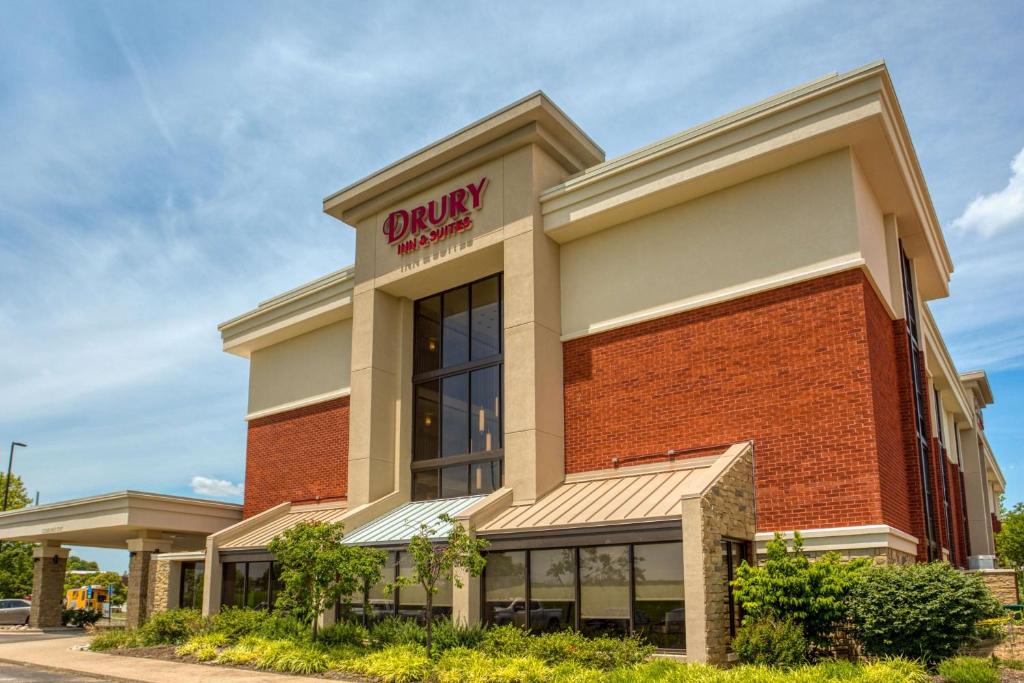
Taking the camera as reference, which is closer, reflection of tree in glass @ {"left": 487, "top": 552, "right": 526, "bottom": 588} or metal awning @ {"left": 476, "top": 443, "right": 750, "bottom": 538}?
metal awning @ {"left": 476, "top": 443, "right": 750, "bottom": 538}

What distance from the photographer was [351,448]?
2745cm

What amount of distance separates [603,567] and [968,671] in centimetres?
753

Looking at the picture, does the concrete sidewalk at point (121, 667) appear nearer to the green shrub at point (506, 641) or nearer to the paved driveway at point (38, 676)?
the paved driveway at point (38, 676)

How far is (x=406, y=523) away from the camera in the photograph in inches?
955

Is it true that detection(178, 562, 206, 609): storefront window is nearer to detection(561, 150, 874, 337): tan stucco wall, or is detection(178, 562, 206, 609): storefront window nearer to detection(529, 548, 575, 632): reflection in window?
detection(529, 548, 575, 632): reflection in window

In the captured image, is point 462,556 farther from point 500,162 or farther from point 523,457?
point 500,162

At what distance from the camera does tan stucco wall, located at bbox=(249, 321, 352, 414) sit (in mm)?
30922

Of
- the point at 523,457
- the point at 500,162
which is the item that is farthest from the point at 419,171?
the point at 523,457

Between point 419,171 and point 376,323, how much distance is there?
5.09 meters

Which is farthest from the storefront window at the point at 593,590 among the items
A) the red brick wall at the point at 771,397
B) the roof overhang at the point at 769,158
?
the roof overhang at the point at 769,158

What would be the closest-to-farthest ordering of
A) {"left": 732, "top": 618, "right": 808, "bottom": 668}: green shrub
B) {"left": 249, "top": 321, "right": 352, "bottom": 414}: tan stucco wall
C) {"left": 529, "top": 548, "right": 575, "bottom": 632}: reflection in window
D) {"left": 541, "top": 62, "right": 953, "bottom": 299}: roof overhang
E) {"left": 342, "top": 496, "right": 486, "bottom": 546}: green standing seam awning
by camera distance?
1. {"left": 732, "top": 618, "right": 808, "bottom": 668}: green shrub
2. {"left": 541, "top": 62, "right": 953, "bottom": 299}: roof overhang
3. {"left": 529, "top": 548, "right": 575, "bottom": 632}: reflection in window
4. {"left": 342, "top": 496, "right": 486, "bottom": 546}: green standing seam awning
5. {"left": 249, "top": 321, "right": 352, "bottom": 414}: tan stucco wall

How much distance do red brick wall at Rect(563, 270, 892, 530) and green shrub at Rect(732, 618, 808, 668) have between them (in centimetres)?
311

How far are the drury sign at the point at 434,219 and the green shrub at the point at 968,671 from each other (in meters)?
16.7

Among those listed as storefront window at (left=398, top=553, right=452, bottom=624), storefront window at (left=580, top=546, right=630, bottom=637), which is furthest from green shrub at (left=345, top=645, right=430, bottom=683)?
storefront window at (left=580, top=546, right=630, bottom=637)
